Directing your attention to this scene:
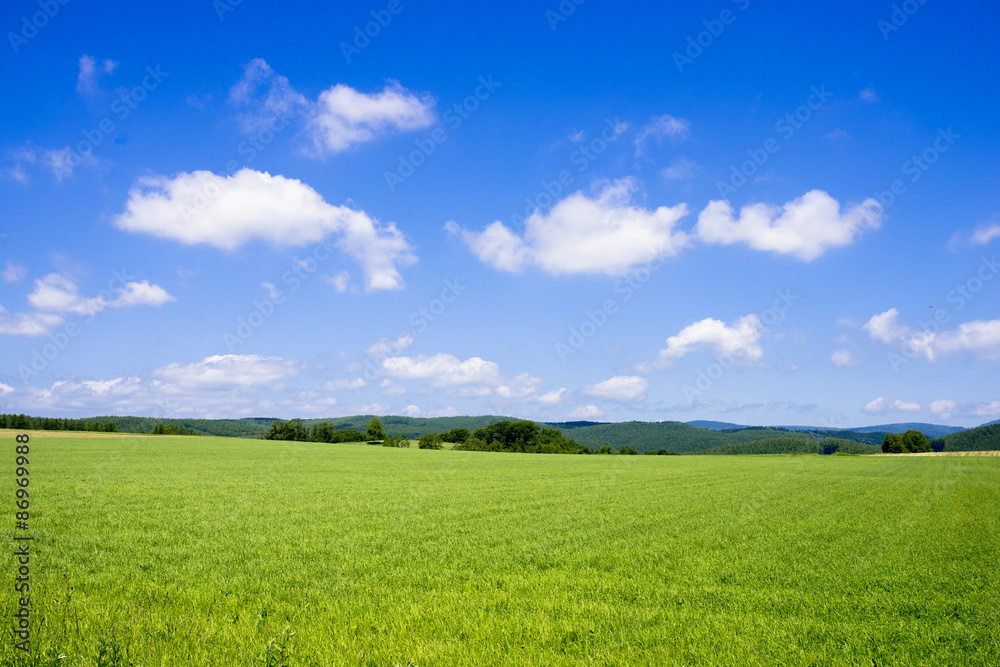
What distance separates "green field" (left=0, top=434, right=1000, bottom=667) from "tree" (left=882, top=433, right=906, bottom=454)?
16326 centimetres

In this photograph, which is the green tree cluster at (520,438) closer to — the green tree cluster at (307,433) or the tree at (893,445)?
the green tree cluster at (307,433)

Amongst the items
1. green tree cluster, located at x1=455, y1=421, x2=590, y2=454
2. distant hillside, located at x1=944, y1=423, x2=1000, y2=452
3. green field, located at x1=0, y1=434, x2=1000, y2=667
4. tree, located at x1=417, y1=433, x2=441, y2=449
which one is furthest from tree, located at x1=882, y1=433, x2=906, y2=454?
green field, located at x1=0, y1=434, x2=1000, y2=667

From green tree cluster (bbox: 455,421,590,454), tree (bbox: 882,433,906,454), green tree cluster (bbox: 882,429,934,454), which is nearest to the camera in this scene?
green tree cluster (bbox: 455,421,590,454)

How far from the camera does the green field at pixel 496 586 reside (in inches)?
271

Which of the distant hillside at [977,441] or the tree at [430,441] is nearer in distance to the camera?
the tree at [430,441]

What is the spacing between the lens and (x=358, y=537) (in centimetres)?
1416

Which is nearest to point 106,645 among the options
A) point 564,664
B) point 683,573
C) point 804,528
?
point 564,664

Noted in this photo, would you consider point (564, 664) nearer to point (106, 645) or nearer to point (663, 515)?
point (106, 645)

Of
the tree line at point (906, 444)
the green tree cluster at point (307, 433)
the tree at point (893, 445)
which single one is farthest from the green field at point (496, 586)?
the tree line at point (906, 444)

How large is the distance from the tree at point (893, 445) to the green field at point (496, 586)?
536 feet

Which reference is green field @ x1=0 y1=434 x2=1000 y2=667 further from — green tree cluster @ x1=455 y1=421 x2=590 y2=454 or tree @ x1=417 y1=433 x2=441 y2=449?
green tree cluster @ x1=455 y1=421 x2=590 y2=454

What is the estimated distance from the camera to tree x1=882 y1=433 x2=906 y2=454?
148 meters

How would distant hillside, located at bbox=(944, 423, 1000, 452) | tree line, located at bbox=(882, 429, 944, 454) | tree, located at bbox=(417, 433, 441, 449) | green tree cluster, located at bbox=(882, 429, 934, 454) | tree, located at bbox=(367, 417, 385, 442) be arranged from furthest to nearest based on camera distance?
distant hillside, located at bbox=(944, 423, 1000, 452) < green tree cluster, located at bbox=(882, 429, 934, 454) < tree line, located at bbox=(882, 429, 944, 454) < tree, located at bbox=(367, 417, 385, 442) < tree, located at bbox=(417, 433, 441, 449)

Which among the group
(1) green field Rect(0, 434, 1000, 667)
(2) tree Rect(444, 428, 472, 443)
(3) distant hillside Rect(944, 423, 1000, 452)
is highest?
(1) green field Rect(0, 434, 1000, 667)
